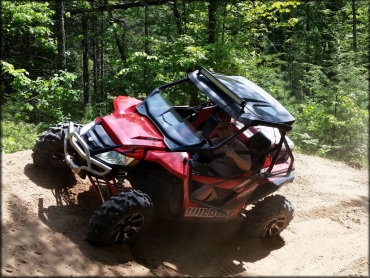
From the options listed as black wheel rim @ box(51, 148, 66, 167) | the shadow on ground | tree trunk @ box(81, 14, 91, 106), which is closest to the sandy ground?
the shadow on ground

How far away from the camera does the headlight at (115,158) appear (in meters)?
3.90

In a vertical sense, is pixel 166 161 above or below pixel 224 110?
below

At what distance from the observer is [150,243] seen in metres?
4.24

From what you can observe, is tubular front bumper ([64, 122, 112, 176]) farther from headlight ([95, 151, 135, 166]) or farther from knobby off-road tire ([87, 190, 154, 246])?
knobby off-road tire ([87, 190, 154, 246])

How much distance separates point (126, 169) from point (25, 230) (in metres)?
1.23

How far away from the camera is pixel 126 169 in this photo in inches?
155

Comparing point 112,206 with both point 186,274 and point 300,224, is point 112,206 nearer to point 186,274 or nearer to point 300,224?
point 186,274

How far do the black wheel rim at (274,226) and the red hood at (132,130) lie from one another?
6.59 feet

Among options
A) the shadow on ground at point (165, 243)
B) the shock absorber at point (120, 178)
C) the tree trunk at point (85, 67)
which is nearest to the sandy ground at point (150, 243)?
the shadow on ground at point (165, 243)

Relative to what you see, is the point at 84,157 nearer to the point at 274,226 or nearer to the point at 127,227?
the point at 127,227

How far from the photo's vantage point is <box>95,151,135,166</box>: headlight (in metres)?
3.90

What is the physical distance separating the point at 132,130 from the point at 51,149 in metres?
1.38

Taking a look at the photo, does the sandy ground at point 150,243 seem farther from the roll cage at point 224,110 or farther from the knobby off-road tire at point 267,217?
the roll cage at point 224,110

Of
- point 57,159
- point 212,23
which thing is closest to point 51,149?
point 57,159
